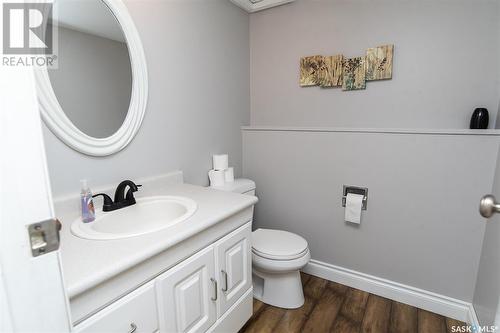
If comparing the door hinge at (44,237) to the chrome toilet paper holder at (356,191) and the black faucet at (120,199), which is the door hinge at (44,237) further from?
the chrome toilet paper holder at (356,191)

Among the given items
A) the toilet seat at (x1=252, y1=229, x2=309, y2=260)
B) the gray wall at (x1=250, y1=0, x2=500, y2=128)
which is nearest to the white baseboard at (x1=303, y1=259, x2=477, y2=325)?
the toilet seat at (x1=252, y1=229, x2=309, y2=260)

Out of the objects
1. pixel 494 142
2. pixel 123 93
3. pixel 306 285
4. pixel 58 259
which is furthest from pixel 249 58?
pixel 58 259

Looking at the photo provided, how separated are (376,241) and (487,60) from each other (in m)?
1.30

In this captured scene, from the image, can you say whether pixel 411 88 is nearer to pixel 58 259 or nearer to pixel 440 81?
pixel 440 81

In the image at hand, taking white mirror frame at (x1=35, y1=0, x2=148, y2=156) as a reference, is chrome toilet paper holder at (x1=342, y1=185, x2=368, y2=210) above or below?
below

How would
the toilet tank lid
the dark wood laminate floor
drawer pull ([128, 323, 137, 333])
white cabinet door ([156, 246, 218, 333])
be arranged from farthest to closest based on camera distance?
the toilet tank lid, the dark wood laminate floor, white cabinet door ([156, 246, 218, 333]), drawer pull ([128, 323, 137, 333])

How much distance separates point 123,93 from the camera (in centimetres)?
137

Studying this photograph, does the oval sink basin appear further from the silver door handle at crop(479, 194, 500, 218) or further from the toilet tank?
the silver door handle at crop(479, 194, 500, 218)

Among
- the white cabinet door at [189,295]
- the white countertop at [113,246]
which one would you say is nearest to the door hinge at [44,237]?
the white countertop at [113,246]

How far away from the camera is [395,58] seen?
1.69 meters

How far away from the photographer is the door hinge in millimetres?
425

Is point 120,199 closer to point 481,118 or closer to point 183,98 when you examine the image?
point 183,98

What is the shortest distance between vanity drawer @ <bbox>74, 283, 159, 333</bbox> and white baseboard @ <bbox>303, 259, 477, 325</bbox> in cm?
149

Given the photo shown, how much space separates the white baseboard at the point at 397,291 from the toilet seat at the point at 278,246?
47 centimetres
